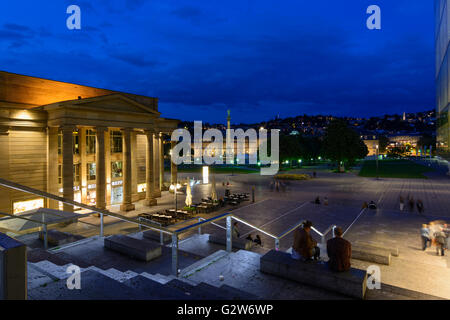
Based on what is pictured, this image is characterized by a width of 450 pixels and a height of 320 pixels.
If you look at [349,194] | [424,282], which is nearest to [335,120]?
[349,194]

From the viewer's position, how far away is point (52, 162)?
21.7 metres

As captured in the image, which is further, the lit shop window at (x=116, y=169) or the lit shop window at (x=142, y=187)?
the lit shop window at (x=142, y=187)

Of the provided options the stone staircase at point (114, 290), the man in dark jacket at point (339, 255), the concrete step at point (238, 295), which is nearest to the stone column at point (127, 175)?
the stone staircase at point (114, 290)

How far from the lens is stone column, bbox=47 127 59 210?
70.5 ft

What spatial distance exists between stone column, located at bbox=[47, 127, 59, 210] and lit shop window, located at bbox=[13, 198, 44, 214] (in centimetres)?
68

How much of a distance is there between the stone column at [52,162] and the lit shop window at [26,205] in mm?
680

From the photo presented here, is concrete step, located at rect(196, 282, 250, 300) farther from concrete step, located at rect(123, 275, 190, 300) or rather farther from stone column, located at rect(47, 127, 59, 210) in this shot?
stone column, located at rect(47, 127, 59, 210)

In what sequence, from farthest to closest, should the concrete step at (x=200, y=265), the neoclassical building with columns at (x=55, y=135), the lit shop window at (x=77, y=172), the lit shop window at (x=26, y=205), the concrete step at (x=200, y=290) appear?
1. the lit shop window at (x=77, y=172)
2. the lit shop window at (x=26, y=205)
3. the neoclassical building with columns at (x=55, y=135)
4. the concrete step at (x=200, y=265)
5. the concrete step at (x=200, y=290)

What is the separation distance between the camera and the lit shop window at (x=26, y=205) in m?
19.8

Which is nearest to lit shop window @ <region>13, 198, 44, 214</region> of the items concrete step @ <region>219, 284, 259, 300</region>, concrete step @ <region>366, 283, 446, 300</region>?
concrete step @ <region>219, 284, 259, 300</region>

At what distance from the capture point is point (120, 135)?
29125 millimetres

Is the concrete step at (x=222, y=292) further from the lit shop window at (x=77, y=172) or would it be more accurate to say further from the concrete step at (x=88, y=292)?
the lit shop window at (x=77, y=172)
